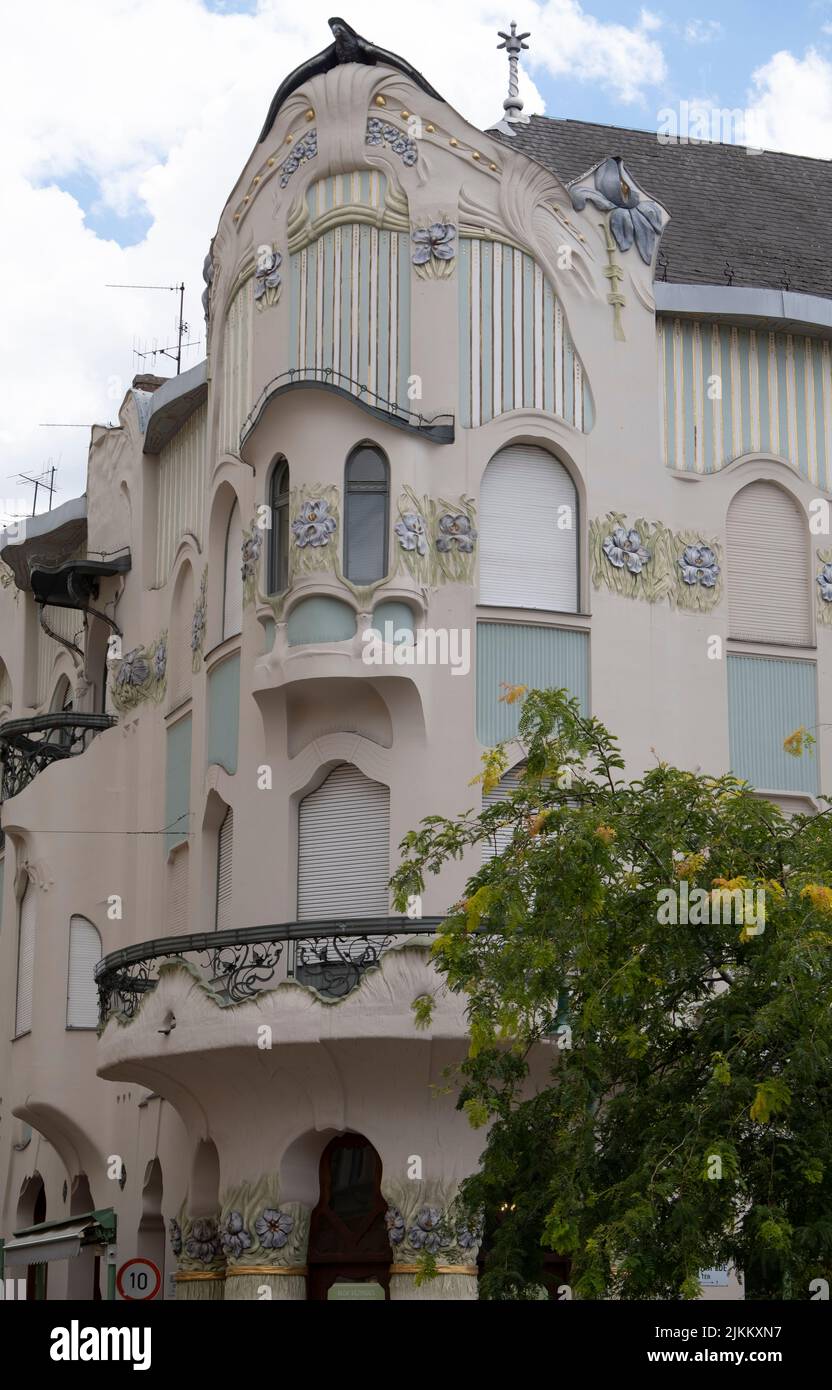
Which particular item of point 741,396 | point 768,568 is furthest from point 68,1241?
point 741,396

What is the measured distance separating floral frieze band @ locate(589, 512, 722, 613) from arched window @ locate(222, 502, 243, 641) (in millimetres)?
4633

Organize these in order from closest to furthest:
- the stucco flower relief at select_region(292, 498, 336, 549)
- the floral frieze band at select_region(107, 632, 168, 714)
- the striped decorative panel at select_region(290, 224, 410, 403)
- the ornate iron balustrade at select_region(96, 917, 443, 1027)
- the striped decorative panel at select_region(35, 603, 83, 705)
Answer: the ornate iron balustrade at select_region(96, 917, 443, 1027), the stucco flower relief at select_region(292, 498, 336, 549), the striped decorative panel at select_region(290, 224, 410, 403), the floral frieze band at select_region(107, 632, 168, 714), the striped decorative panel at select_region(35, 603, 83, 705)

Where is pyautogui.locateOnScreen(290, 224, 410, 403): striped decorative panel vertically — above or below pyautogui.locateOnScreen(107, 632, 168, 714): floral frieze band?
above

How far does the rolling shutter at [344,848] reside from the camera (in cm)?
2900

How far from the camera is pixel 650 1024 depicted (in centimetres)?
1967

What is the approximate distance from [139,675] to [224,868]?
16.7 feet

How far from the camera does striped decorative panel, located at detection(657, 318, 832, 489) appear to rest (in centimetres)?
3136

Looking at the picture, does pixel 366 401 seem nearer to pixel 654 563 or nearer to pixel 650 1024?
pixel 654 563

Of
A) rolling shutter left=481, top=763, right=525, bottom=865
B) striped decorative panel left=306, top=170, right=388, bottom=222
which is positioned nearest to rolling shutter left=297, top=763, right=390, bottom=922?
rolling shutter left=481, top=763, right=525, bottom=865

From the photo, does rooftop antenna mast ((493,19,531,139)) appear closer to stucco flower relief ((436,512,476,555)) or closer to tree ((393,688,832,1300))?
stucco flower relief ((436,512,476,555))

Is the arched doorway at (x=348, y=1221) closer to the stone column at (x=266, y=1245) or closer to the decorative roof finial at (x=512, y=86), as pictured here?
the stone column at (x=266, y=1245)

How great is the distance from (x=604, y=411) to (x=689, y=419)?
1385mm

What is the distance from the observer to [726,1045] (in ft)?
63.1
